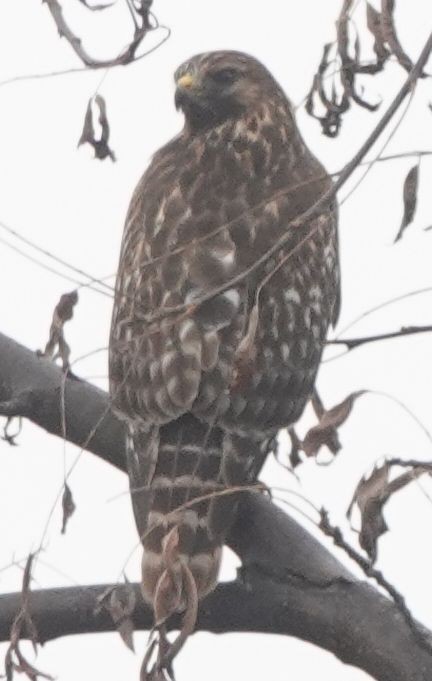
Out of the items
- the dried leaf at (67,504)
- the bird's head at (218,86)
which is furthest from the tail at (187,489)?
the bird's head at (218,86)

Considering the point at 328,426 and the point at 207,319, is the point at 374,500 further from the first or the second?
the point at 207,319

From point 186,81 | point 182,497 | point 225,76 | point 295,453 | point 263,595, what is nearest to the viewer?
point 263,595

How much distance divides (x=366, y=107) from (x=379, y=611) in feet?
3.53

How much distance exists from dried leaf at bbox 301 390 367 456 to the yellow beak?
226 centimetres

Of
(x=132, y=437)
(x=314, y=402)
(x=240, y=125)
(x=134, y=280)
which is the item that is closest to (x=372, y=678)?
(x=314, y=402)

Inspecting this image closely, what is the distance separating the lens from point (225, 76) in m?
5.18

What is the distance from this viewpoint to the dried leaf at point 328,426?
2760mm

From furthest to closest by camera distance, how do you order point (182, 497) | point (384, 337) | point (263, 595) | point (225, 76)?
1. point (225, 76)
2. point (182, 497)
3. point (263, 595)
4. point (384, 337)

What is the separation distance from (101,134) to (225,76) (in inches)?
65.2

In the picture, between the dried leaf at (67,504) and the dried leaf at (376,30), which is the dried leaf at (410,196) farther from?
the dried leaf at (67,504)

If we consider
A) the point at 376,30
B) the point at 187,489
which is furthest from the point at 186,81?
the point at 376,30

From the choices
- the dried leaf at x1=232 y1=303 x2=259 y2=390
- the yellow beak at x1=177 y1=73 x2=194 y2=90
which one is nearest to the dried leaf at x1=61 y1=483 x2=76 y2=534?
the dried leaf at x1=232 y1=303 x2=259 y2=390

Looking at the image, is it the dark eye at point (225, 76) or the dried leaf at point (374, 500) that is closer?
the dried leaf at point (374, 500)

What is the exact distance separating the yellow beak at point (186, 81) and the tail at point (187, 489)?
4.00ft
